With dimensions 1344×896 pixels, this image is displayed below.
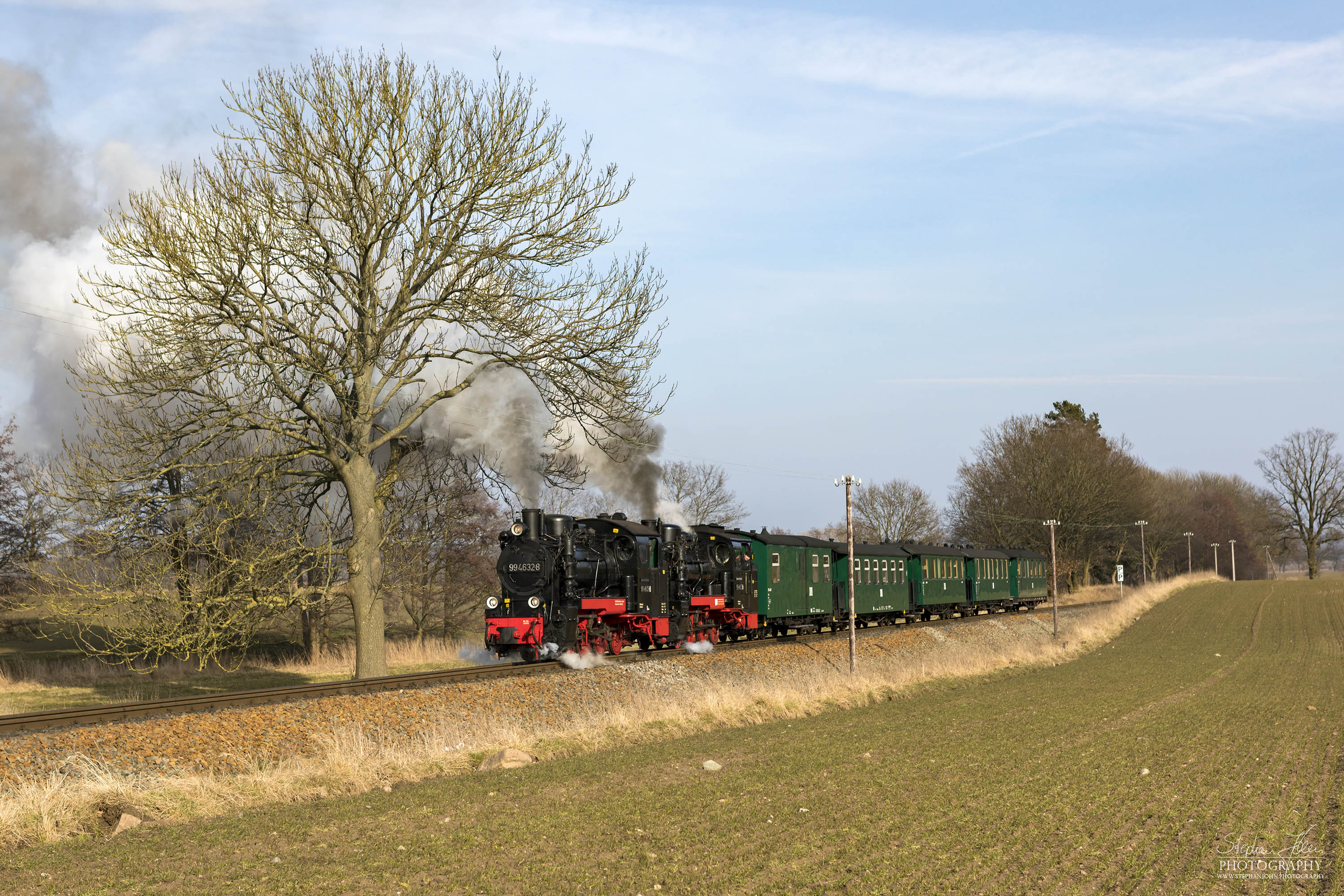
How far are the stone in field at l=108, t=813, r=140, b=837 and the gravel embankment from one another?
152 cm

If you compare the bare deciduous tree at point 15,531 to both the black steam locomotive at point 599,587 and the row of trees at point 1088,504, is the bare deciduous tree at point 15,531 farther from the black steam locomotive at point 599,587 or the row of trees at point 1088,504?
the row of trees at point 1088,504

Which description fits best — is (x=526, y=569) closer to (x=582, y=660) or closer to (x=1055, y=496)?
(x=582, y=660)

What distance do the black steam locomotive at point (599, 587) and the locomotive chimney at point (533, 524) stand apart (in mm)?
21

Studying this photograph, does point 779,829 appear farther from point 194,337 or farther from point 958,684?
point 958,684

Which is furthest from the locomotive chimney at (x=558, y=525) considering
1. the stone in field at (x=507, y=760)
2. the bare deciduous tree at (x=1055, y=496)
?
the bare deciduous tree at (x=1055, y=496)

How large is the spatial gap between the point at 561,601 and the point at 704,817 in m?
13.3

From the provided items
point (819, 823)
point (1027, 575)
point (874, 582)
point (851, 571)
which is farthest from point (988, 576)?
point (819, 823)

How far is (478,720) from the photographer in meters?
16.7

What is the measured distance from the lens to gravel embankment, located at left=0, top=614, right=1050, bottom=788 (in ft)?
42.9

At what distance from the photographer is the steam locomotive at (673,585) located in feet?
77.2

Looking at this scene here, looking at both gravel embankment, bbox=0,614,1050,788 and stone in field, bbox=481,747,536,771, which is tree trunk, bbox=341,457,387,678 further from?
stone in field, bbox=481,747,536,771

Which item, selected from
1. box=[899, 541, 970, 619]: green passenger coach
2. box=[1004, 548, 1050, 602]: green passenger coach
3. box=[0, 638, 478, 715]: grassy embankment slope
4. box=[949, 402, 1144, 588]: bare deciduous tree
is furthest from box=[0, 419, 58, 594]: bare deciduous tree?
box=[949, 402, 1144, 588]: bare deciduous tree

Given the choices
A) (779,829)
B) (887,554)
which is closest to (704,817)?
(779,829)

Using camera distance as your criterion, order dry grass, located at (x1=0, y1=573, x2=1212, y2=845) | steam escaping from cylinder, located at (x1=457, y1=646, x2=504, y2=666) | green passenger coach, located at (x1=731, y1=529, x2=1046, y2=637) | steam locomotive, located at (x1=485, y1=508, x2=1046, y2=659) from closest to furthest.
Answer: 1. dry grass, located at (x1=0, y1=573, x2=1212, y2=845)
2. steam locomotive, located at (x1=485, y1=508, x2=1046, y2=659)
3. steam escaping from cylinder, located at (x1=457, y1=646, x2=504, y2=666)
4. green passenger coach, located at (x1=731, y1=529, x2=1046, y2=637)
